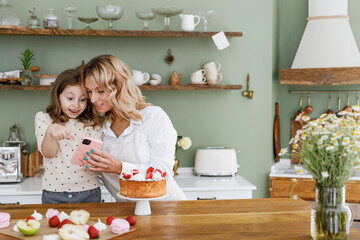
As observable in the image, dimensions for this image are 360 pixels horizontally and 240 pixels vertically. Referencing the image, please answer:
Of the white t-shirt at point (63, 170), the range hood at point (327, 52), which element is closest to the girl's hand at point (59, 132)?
the white t-shirt at point (63, 170)

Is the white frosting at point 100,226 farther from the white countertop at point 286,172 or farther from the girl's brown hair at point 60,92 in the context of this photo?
the white countertop at point 286,172

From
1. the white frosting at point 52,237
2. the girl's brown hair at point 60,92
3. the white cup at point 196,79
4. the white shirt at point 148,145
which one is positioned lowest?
the white frosting at point 52,237

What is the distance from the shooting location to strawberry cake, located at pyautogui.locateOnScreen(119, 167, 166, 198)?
72.6 inches

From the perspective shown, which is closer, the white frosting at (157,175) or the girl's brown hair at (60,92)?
the white frosting at (157,175)

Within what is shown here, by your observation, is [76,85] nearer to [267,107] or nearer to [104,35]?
[104,35]

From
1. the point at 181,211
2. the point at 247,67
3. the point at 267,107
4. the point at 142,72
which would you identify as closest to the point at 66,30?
the point at 142,72

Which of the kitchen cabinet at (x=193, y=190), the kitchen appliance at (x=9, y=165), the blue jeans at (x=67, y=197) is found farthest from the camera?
the kitchen appliance at (x=9, y=165)

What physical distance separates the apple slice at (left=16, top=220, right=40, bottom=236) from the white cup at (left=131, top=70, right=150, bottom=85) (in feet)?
6.38

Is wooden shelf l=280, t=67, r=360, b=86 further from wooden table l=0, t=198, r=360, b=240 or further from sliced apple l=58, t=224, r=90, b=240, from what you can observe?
sliced apple l=58, t=224, r=90, b=240

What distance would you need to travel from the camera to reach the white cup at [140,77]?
3.46 m

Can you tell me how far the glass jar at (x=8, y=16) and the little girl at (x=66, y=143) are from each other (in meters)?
1.24

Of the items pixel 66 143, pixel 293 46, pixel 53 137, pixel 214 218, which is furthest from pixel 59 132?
pixel 293 46

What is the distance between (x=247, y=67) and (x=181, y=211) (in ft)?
6.72

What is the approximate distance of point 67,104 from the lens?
2.39m
